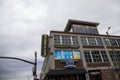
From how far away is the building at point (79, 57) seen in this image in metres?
23.0

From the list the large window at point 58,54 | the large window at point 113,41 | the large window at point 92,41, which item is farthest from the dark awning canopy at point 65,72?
the large window at point 113,41

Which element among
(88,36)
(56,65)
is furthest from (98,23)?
(56,65)

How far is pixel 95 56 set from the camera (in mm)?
27453

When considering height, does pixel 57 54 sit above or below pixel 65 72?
above

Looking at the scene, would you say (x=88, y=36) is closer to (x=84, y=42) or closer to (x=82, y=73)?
(x=84, y=42)

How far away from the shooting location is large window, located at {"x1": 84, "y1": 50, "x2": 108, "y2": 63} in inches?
1053

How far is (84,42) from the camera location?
29016 mm

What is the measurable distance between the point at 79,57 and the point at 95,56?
4494 millimetres

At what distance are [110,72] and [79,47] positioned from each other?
9014 millimetres

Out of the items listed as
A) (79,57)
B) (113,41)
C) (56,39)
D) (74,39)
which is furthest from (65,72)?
(113,41)

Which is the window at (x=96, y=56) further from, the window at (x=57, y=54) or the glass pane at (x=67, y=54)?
the window at (x=57, y=54)

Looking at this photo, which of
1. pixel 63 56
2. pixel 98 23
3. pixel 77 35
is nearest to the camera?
pixel 63 56

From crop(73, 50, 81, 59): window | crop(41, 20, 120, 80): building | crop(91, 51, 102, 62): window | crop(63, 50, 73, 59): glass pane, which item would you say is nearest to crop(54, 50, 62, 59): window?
crop(41, 20, 120, 80): building

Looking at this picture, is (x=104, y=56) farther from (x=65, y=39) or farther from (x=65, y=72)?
(x=65, y=72)
